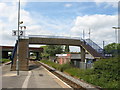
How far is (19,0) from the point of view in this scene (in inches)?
1077

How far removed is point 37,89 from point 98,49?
2235cm

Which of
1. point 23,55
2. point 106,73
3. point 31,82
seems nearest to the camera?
point 106,73

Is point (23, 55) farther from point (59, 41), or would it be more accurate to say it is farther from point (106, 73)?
point (106, 73)

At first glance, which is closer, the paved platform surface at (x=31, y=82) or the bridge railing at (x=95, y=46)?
the paved platform surface at (x=31, y=82)

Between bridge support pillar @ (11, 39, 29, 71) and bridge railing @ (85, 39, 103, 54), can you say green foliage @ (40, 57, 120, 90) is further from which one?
bridge support pillar @ (11, 39, 29, 71)

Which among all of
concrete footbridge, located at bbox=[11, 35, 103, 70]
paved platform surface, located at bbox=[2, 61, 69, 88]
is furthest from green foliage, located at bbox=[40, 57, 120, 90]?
concrete footbridge, located at bbox=[11, 35, 103, 70]

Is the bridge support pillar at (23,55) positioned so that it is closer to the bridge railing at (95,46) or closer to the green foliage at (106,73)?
the bridge railing at (95,46)

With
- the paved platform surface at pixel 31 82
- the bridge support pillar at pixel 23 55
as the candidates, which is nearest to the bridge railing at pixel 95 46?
the bridge support pillar at pixel 23 55

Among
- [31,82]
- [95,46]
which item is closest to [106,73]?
[31,82]

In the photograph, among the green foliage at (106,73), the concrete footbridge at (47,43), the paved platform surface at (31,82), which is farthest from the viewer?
the concrete footbridge at (47,43)

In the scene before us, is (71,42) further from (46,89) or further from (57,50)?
(57,50)

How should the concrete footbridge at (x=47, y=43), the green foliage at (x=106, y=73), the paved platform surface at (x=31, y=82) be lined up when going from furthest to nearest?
the concrete footbridge at (x=47, y=43)
the green foliage at (x=106, y=73)
the paved platform surface at (x=31, y=82)

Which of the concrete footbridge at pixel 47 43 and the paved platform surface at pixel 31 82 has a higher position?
the concrete footbridge at pixel 47 43

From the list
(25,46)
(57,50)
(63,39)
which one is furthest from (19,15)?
(57,50)
